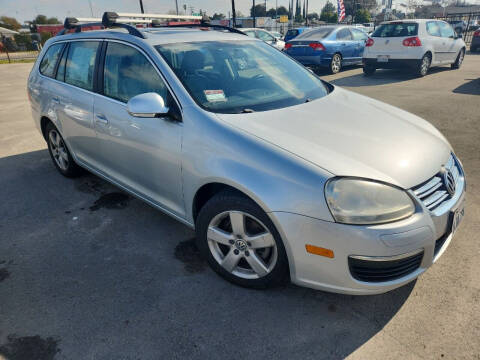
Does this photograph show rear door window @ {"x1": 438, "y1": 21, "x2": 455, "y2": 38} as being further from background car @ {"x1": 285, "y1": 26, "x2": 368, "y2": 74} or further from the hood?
the hood

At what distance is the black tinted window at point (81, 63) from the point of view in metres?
3.46

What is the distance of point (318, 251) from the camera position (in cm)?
201

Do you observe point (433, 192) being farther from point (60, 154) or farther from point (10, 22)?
point (10, 22)

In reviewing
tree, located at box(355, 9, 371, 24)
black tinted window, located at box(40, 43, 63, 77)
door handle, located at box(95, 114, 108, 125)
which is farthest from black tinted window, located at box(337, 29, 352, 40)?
tree, located at box(355, 9, 371, 24)

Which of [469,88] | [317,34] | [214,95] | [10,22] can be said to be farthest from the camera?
[10,22]

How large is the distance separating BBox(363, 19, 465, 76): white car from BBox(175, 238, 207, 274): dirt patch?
379 inches

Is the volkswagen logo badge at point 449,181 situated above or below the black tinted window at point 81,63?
below

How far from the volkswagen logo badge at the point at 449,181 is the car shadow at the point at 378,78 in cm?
825

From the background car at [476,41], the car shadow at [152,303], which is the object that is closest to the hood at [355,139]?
the car shadow at [152,303]

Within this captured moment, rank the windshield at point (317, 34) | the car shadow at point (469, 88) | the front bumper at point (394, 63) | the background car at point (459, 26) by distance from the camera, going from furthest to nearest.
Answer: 1. the background car at point (459, 26)
2. the windshield at point (317, 34)
3. the front bumper at point (394, 63)
4. the car shadow at point (469, 88)

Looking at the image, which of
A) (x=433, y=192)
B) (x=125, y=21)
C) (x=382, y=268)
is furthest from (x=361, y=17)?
(x=382, y=268)

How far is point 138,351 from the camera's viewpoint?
2072 millimetres

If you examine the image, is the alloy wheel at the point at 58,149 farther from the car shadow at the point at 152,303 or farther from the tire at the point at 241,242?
the tire at the point at 241,242

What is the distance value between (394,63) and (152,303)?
10.4 metres
